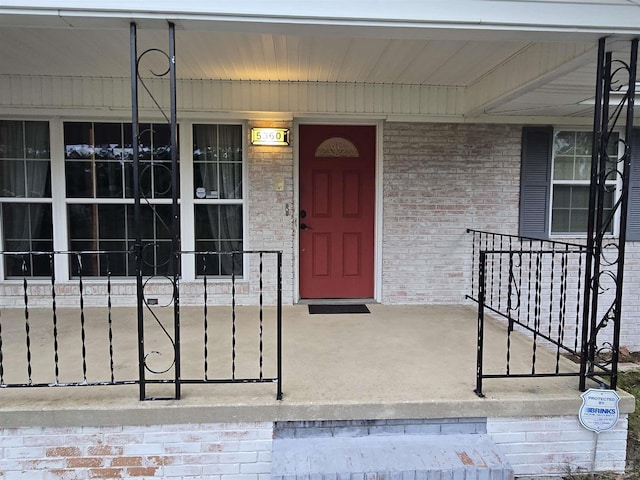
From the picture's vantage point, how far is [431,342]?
3.49m

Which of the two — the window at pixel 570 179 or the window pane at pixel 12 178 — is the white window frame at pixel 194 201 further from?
the window at pixel 570 179

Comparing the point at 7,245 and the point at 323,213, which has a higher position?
the point at 323,213

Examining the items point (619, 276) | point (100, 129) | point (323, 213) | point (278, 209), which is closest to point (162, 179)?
point (100, 129)

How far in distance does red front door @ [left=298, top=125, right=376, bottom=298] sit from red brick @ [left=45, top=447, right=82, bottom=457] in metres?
2.72

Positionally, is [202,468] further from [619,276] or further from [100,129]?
[100,129]

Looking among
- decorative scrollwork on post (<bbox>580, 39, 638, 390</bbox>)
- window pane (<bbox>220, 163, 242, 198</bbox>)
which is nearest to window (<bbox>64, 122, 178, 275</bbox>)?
window pane (<bbox>220, 163, 242, 198</bbox>)

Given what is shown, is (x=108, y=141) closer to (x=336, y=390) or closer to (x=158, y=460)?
(x=158, y=460)

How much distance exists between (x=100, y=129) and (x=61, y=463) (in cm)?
325

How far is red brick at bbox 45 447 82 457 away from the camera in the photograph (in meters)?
2.38

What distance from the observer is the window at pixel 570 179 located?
4.80 meters

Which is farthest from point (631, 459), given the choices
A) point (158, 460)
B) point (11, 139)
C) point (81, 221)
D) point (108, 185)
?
point (11, 139)

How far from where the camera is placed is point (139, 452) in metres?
2.41

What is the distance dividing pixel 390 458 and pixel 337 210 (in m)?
2.85

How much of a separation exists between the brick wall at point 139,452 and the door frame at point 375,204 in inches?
89.5
